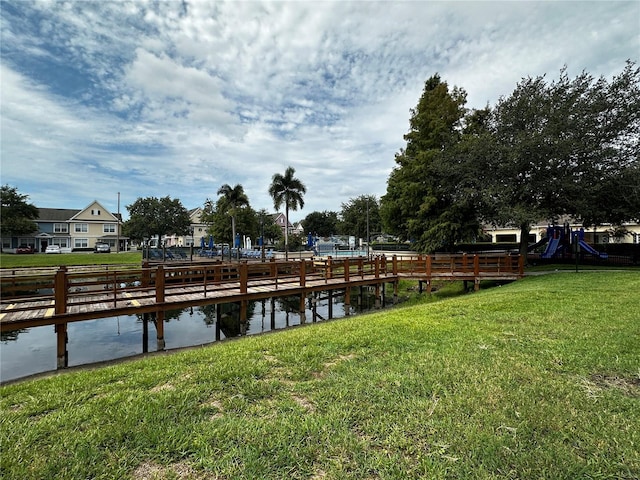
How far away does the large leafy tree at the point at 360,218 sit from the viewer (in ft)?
199

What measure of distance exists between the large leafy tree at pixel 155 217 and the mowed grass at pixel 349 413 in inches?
1823

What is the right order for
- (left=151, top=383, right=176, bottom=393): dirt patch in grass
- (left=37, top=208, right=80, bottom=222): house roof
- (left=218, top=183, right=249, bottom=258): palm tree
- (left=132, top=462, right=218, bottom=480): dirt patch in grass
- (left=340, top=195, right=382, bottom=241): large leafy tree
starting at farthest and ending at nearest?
(left=340, top=195, right=382, bottom=241): large leafy tree < (left=37, top=208, right=80, bottom=222): house roof < (left=218, top=183, right=249, bottom=258): palm tree < (left=151, top=383, right=176, bottom=393): dirt patch in grass < (left=132, top=462, right=218, bottom=480): dirt patch in grass

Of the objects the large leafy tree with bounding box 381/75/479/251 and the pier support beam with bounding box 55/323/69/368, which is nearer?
the pier support beam with bounding box 55/323/69/368

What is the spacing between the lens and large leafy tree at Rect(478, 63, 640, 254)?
16219mm

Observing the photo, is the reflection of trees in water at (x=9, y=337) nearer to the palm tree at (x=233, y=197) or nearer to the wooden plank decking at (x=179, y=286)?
the wooden plank decking at (x=179, y=286)

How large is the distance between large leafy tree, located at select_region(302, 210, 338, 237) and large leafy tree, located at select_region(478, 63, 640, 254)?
65.2 m

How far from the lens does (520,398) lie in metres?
3.48

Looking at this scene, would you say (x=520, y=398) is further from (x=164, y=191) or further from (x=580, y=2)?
(x=164, y=191)

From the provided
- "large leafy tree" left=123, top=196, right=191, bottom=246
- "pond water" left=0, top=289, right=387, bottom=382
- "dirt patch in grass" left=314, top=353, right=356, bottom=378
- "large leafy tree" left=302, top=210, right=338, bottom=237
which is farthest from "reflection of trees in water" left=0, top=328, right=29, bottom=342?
"large leafy tree" left=302, top=210, right=338, bottom=237

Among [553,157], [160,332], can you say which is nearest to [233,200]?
[160,332]

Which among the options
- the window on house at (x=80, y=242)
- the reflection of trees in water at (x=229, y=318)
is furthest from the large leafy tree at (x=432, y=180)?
the window on house at (x=80, y=242)

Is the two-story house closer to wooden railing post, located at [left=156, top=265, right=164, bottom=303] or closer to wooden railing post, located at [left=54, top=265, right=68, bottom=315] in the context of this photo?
wooden railing post, located at [left=156, top=265, right=164, bottom=303]

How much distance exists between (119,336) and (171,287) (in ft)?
8.12

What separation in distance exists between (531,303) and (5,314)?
13317 millimetres
